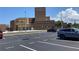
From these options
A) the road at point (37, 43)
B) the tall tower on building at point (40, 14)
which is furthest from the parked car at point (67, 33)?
the tall tower on building at point (40, 14)

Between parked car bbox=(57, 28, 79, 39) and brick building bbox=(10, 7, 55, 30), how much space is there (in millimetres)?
310

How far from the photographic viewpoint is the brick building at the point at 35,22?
7.30m

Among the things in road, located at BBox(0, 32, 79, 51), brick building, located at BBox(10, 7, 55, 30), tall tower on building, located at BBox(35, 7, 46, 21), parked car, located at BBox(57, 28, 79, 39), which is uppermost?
tall tower on building, located at BBox(35, 7, 46, 21)

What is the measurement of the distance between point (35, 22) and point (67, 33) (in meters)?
0.97

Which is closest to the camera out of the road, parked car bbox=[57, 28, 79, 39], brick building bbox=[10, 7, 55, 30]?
the road

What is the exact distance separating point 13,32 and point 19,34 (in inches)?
6.9

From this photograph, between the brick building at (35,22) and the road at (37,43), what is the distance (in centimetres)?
22

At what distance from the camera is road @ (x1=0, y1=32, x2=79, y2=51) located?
7.20 m

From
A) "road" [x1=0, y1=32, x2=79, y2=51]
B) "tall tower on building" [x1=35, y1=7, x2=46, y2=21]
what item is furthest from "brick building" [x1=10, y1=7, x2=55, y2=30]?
"road" [x1=0, y1=32, x2=79, y2=51]

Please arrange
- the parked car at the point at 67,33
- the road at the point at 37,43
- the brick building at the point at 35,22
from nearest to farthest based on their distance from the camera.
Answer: the road at the point at 37,43
the brick building at the point at 35,22
the parked car at the point at 67,33

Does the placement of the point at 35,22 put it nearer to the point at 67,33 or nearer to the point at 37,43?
the point at 37,43

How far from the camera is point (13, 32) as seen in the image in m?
7.39

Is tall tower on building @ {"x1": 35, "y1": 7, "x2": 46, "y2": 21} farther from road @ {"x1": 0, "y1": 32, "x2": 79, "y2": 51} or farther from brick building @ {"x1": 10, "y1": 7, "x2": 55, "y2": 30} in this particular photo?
road @ {"x1": 0, "y1": 32, "x2": 79, "y2": 51}

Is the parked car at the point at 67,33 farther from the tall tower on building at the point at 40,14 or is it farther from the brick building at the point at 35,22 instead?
the tall tower on building at the point at 40,14
